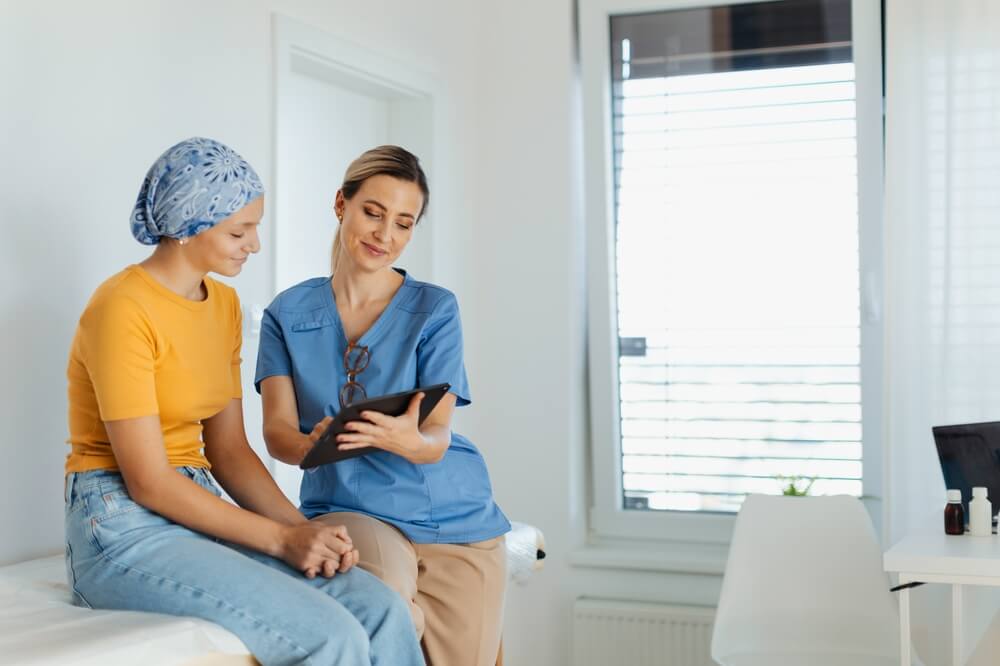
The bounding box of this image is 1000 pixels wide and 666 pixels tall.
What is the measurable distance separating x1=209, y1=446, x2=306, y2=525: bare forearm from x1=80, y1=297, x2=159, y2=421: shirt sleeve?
0.96 ft

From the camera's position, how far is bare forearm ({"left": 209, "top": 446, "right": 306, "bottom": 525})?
201cm

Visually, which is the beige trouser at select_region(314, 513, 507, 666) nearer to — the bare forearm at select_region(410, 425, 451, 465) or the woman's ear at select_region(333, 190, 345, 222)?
the bare forearm at select_region(410, 425, 451, 465)

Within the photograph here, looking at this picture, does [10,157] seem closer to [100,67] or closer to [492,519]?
[100,67]

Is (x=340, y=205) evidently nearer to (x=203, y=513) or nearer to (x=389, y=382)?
(x=389, y=382)

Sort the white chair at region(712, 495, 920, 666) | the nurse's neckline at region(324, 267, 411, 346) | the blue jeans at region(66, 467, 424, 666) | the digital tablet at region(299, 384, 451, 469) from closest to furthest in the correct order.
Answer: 1. the blue jeans at region(66, 467, 424, 666)
2. the digital tablet at region(299, 384, 451, 469)
3. the nurse's neckline at region(324, 267, 411, 346)
4. the white chair at region(712, 495, 920, 666)

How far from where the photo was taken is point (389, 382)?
2041mm

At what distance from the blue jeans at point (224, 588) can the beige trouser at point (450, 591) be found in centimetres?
16

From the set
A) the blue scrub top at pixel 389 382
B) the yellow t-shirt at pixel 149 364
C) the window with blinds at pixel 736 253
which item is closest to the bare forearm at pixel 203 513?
the yellow t-shirt at pixel 149 364

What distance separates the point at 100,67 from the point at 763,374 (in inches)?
87.7

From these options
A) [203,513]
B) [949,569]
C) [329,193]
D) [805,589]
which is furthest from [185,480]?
[805,589]

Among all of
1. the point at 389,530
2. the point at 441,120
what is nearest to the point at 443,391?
the point at 389,530

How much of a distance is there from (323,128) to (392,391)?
1.50m

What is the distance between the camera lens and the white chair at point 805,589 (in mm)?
2906

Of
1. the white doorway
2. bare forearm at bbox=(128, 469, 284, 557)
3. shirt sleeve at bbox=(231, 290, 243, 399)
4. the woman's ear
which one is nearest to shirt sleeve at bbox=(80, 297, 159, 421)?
bare forearm at bbox=(128, 469, 284, 557)
